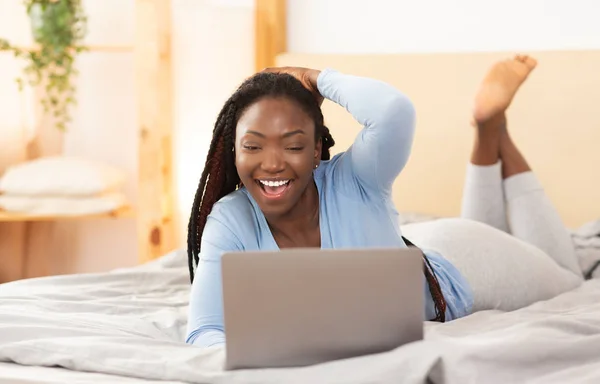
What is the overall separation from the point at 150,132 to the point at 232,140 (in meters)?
1.44

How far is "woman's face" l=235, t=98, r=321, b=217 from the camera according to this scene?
148 cm

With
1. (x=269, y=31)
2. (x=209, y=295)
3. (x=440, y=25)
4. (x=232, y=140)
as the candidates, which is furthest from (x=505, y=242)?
(x=269, y=31)

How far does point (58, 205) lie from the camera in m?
2.94

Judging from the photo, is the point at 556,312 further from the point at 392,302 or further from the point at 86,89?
the point at 86,89

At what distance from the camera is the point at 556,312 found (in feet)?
5.50

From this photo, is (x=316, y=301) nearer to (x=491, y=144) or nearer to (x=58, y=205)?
(x=491, y=144)

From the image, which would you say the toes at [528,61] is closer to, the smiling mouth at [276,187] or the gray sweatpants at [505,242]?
the gray sweatpants at [505,242]

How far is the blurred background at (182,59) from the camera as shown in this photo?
115 inches

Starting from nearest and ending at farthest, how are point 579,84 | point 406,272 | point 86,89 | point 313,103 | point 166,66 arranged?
point 406,272, point 313,103, point 579,84, point 166,66, point 86,89

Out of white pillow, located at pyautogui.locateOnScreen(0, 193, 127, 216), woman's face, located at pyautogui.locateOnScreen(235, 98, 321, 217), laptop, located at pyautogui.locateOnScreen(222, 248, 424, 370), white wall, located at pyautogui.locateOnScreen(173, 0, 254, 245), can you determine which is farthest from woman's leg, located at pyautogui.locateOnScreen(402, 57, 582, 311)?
white pillow, located at pyautogui.locateOnScreen(0, 193, 127, 216)

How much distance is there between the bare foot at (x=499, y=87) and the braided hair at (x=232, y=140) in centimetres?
75

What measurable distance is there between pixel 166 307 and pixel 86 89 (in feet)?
5.48

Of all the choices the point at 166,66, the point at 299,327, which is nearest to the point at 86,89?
the point at 166,66

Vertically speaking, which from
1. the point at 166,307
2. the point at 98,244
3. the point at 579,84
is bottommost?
the point at 98,244
